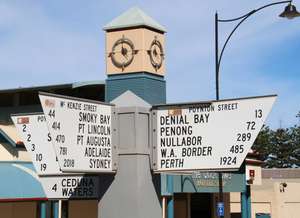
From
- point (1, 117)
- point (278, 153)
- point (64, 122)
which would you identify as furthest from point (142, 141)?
point (278, 153)

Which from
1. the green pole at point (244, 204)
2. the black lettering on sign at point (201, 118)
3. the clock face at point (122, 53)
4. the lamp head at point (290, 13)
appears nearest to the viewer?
the black lettering on sign at point (201, 118)

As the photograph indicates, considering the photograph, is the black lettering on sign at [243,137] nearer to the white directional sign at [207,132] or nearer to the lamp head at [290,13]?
the white directional sign at [207,132]

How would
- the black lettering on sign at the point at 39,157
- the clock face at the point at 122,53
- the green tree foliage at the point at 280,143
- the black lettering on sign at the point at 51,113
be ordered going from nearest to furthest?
1. the black lettering on sign at the point at 51,113
2. the clock face at the point at 122,53
3. the black lettering on sign at the point at 39,157
4. the green tree foliage at the point at 280,143

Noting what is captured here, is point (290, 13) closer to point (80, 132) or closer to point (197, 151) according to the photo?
point (197, 151)

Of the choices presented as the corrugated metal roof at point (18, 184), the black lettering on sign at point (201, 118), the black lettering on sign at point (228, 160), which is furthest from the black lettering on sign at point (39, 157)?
the corrugated metal roof at point (18, 184)

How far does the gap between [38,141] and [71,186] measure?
0.69 metres

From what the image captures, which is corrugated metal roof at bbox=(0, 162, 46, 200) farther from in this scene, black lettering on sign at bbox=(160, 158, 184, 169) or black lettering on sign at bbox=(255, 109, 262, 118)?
black lettering on sign at bbox=(255, 109, 262, 118)

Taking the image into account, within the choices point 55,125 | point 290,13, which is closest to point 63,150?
point 55,125

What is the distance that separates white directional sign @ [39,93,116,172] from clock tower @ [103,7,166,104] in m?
0.46

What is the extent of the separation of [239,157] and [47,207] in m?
20.0

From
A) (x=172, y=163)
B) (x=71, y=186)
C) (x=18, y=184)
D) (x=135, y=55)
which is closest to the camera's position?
(x=172, y=163)

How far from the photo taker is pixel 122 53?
7406mm

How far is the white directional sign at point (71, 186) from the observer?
754 centimetres

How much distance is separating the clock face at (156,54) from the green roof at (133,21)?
0.18m
